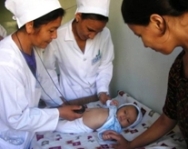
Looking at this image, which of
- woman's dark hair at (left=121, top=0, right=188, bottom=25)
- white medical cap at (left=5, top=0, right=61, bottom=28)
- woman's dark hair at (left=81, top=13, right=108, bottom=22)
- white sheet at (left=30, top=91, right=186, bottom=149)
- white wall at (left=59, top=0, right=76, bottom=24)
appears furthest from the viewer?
white wall at (left=59, top=0, right=76, bottom=24)

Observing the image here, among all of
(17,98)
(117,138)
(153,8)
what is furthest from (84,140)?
(153,8)

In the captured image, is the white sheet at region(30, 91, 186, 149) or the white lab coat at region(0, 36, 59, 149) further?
the white sheet at region(30, 91, 186, 149)

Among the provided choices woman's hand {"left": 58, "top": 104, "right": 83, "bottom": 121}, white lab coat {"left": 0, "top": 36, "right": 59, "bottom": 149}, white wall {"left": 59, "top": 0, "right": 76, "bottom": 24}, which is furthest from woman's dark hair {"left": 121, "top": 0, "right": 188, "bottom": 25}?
white wall {"left": 59, "top": 0, "right": 76, "bottom": 24}

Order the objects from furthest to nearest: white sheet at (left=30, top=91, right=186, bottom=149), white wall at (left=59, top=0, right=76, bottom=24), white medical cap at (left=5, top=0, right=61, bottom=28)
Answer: white wall at (left=59, top=0, right=76, bottom=24) → white sheet at (left=30, top=91, right=186, bottom=149) → white medical cap at (left=5, top=0, right=61, bottom=28)

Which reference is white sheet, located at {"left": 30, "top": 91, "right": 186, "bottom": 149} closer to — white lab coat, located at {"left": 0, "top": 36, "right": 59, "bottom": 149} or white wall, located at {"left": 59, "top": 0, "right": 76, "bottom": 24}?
white lab coat, located at {"left": 0, "top": 36, "right": 59, "bottom": 149}

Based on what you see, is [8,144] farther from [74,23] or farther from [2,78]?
[74,23]

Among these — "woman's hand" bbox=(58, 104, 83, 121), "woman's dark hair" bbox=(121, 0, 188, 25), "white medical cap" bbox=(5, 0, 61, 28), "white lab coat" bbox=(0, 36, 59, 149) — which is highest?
"woman's dark hair" bbox=(121, 0, 188, 25)

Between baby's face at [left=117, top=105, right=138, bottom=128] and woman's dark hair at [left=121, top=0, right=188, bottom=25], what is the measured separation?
3.14ft

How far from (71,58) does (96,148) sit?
0.61m

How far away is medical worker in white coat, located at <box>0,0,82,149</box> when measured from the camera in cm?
Answer: 112

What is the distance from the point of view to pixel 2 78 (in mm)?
1114

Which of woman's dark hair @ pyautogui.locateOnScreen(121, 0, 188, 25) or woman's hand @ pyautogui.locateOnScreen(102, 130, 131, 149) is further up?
woman's dark hair @ pyautogui.locateOnScreen(121, 0, 188, 25)

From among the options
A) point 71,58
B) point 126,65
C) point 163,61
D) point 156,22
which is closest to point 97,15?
point 71,58

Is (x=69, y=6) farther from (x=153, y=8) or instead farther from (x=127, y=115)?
(x=153, y=8)
